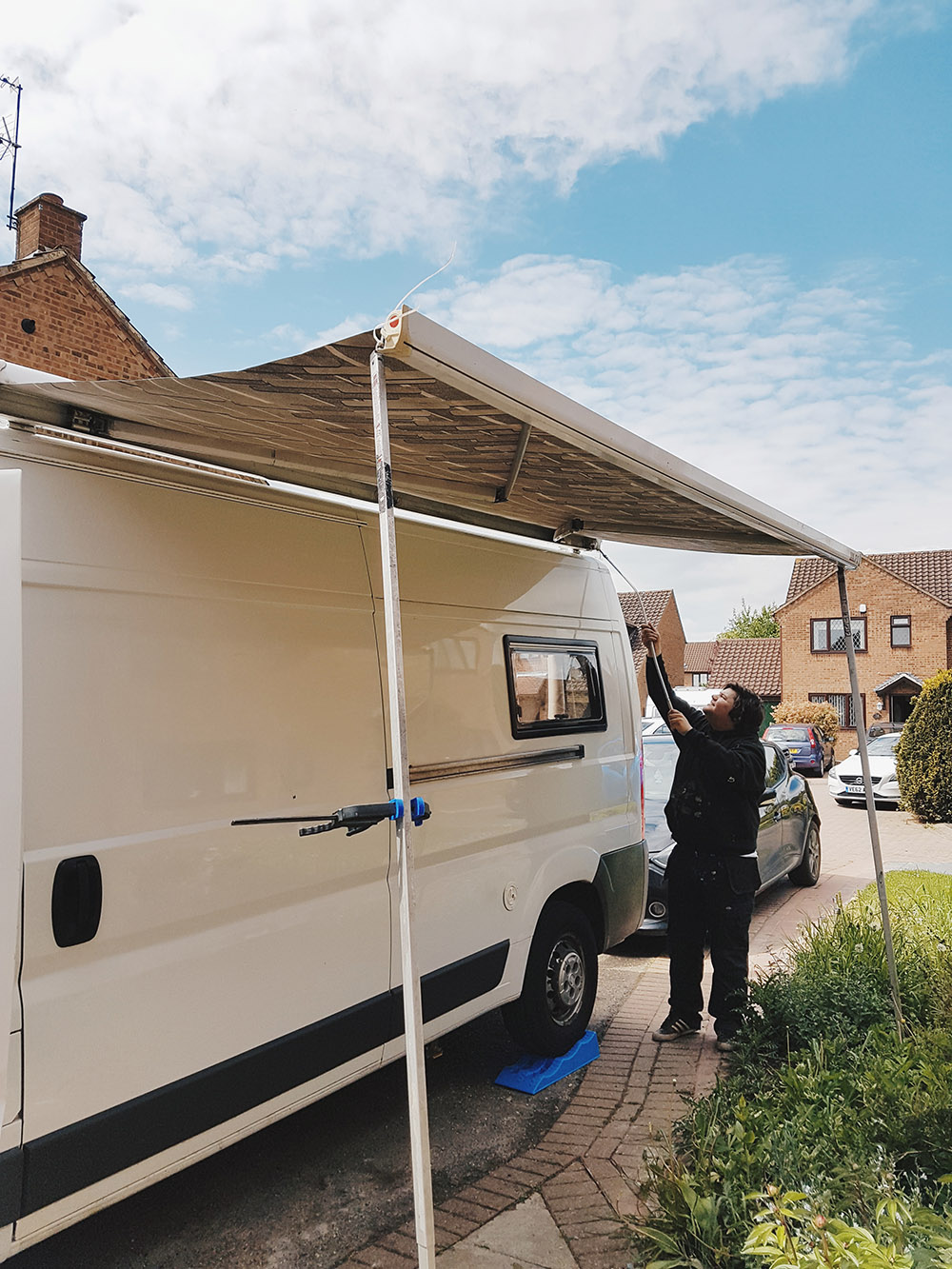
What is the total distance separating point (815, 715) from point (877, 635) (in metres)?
7.37

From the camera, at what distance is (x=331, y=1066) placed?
3.59 m

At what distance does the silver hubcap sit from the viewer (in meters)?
5.07

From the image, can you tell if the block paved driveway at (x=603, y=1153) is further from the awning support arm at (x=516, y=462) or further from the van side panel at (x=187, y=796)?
the awning support arm at (x=516, y=462)

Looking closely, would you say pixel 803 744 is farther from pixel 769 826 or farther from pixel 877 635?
pixel 769 826

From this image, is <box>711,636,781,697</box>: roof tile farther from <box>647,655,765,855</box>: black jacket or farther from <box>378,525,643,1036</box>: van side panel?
<box>378,525,643,1036</box>: van side panel

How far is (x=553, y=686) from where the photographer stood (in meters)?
5.24

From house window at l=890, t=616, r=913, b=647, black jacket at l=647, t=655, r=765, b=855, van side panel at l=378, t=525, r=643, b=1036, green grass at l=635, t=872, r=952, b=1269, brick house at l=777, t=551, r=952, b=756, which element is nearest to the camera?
green grass at l=635, t=872, r=952, b=1269

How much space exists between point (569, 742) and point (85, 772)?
297 centimetres

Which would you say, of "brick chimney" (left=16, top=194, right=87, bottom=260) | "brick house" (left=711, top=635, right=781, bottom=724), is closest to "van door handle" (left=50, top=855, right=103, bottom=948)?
"brick chimney" (left=16, top=194, right=87, bottom=260)

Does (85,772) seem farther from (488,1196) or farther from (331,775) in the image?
(488,1196)

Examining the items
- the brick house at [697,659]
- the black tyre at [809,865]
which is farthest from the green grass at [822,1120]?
the brick house at [697,659]

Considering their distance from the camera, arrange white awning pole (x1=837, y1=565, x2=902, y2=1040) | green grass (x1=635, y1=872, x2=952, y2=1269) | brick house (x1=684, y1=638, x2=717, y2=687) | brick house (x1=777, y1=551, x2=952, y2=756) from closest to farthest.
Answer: green grass (x1=635, y1=872, x2=952, y2=1269), white awning pole (x1=837, y1=565, x2=902, y2=1040), brick house (x1=777, y1=551, x2=952, y2=756), brick house (x1=684, y1=638, x2=717, y2=687)

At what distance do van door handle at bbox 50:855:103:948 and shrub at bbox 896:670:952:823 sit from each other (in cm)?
1483

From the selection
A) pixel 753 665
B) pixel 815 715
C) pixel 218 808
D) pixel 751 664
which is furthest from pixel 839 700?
pixel 218 808
